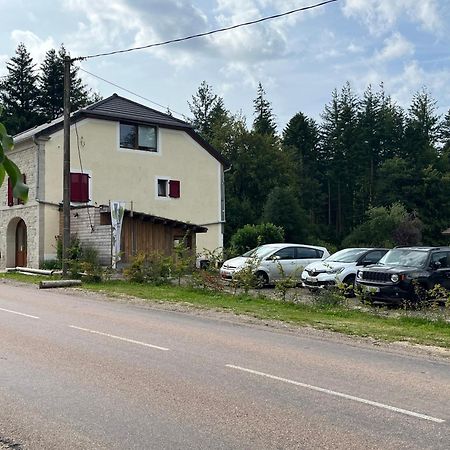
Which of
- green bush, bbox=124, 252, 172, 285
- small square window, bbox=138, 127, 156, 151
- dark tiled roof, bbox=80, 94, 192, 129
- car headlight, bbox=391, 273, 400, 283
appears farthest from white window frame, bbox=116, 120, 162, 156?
car headlight, bbox=391, 273, 400, 283

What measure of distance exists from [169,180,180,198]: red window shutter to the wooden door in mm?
8999

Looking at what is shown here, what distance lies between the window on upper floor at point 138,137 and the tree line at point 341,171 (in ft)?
73.3

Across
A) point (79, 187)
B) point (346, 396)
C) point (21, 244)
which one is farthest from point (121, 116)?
point (346, 396)

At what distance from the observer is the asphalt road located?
5.15m

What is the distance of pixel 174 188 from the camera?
37.2 meters

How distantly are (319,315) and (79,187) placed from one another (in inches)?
833

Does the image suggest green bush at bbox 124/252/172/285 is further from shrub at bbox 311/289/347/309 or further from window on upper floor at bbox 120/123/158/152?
window on upper floor at bbox 120/123/158/152

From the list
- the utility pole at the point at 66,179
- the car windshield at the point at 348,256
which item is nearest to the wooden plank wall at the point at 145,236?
the utility pole at the point at 66,179

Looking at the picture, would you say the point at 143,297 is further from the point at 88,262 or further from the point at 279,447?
the point at 279,447

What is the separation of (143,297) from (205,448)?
13.6 m

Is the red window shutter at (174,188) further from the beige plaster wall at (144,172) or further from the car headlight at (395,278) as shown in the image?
the car headlight at (395,278)

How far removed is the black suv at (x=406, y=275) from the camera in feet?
51.7

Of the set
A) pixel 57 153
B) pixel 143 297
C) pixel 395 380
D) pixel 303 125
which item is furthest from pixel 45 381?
pixel 303 125

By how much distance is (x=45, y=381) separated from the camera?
277 inches
